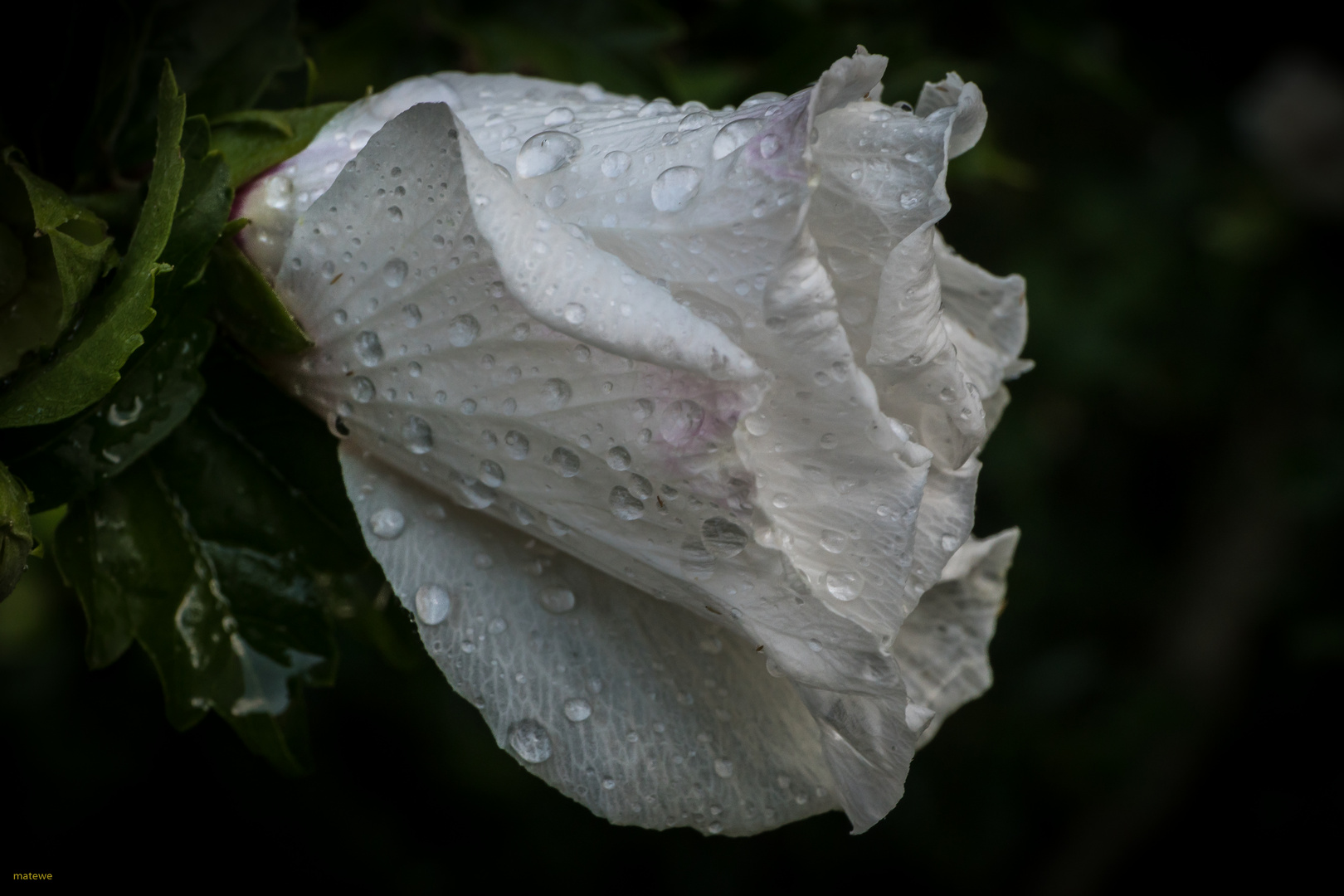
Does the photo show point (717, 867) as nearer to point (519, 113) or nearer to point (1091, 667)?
point (1091, 667)

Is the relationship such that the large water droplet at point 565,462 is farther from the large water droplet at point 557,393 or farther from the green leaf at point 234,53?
the green leaf at point 234,53

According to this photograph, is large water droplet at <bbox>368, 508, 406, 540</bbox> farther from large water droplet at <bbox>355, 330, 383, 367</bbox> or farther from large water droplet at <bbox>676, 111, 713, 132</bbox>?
large water droplet at <bbox>676, 111, 713, 132</bbox>

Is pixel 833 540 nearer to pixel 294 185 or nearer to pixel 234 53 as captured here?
pixel 294 185

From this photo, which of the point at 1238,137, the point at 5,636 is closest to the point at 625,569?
the point at 5,636

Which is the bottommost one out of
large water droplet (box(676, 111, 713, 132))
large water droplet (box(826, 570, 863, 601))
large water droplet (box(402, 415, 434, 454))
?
large water droplet (box(826, 570, 863, 601))

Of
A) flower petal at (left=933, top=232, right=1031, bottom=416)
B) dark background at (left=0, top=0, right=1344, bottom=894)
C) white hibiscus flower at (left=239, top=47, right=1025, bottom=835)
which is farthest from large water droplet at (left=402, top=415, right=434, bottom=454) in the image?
dark background at (left=0, top=0, right=1344, bottom=894)

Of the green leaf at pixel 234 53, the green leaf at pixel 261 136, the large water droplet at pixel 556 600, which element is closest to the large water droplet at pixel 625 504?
the large water droplet at pixel 556 600

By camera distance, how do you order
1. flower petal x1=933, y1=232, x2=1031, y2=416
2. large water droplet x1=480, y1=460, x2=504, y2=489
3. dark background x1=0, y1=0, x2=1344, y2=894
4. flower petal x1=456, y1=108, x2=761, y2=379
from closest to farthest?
flower petal x1=456, y1=108, x2=761, y2=379 → large water droplet x1=480, y1=460, x2=504, y2=489 → flower petal x1=933, y1=232, x2=1031, y2=416 → dark background x1=0, y1=0, x2=1344, y2=894

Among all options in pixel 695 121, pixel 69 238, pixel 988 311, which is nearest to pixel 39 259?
pixel 69 238
